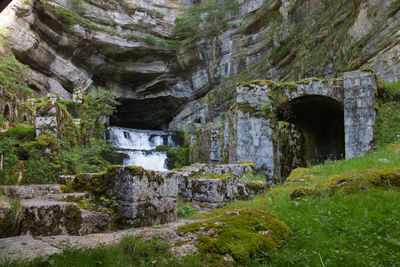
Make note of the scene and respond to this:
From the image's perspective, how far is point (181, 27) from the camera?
30.9 m

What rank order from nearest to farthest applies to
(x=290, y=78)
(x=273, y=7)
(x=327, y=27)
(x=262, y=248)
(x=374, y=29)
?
(x=262, y=248) < (x=374, y=29) < (x=327, y=27) < (x=290, y=78) < (x=273, y=7)

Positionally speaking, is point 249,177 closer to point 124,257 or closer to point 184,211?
point 184,211

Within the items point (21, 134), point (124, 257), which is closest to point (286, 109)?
point (124, 257)

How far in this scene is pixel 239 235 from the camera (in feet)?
9.02

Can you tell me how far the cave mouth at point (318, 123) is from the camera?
430 inches

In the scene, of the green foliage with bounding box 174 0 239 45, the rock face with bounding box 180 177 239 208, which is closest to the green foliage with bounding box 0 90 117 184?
the rock face with bounding box 180 177 239 208

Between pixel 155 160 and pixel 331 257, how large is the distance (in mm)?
16717

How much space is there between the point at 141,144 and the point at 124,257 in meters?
21.3

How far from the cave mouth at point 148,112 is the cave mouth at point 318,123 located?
64.2 feet

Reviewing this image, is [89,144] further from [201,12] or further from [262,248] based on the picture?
[201,12]

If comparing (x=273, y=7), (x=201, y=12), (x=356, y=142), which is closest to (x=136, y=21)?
(x=201, y=12)

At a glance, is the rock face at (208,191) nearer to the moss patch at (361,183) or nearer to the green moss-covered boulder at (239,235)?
the moss patch at (361,183)

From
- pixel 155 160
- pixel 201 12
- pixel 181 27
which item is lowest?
pixel 155 160

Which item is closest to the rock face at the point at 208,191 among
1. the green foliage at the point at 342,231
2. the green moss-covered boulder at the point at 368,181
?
the green foliage at the point at 342,231
